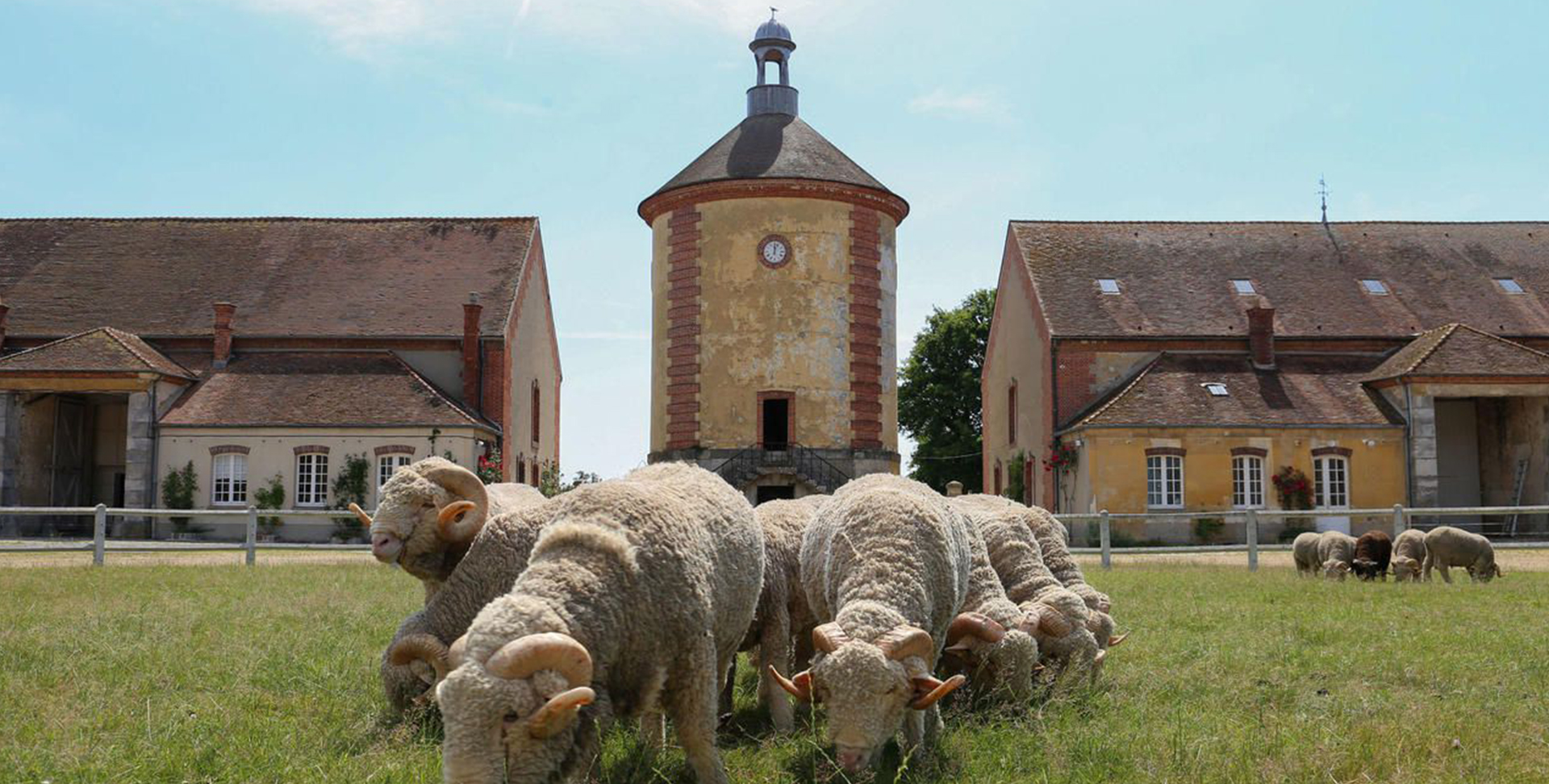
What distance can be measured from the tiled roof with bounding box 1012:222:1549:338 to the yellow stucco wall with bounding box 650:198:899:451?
247 inches

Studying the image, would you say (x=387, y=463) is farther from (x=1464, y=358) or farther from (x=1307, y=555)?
(x=1464, y=358)

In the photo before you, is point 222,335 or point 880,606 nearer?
point 880,606

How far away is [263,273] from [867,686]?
35.3 metres

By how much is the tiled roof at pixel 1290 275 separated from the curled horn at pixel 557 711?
30.8m

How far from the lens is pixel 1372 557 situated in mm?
18469

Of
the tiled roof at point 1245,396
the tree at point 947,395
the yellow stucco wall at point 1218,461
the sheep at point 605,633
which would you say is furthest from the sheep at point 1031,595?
the tree at point 947,395

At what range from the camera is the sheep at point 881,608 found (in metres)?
5.73

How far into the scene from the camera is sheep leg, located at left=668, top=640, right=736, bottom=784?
19.4 feet

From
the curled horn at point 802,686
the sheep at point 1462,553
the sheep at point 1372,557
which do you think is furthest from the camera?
the sheep at point 1372,557

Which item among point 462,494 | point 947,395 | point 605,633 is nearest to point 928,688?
point 605,633

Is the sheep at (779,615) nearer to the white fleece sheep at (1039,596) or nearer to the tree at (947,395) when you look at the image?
the white fleece sheep at (1039,596)

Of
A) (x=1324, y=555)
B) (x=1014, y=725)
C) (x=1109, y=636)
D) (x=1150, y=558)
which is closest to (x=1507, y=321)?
(x=1150, y=558)

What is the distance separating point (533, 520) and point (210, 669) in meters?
3.00

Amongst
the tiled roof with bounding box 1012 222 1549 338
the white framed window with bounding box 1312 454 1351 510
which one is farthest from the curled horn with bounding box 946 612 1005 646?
the tiled roof with bounding box 1012 222 1549 338
